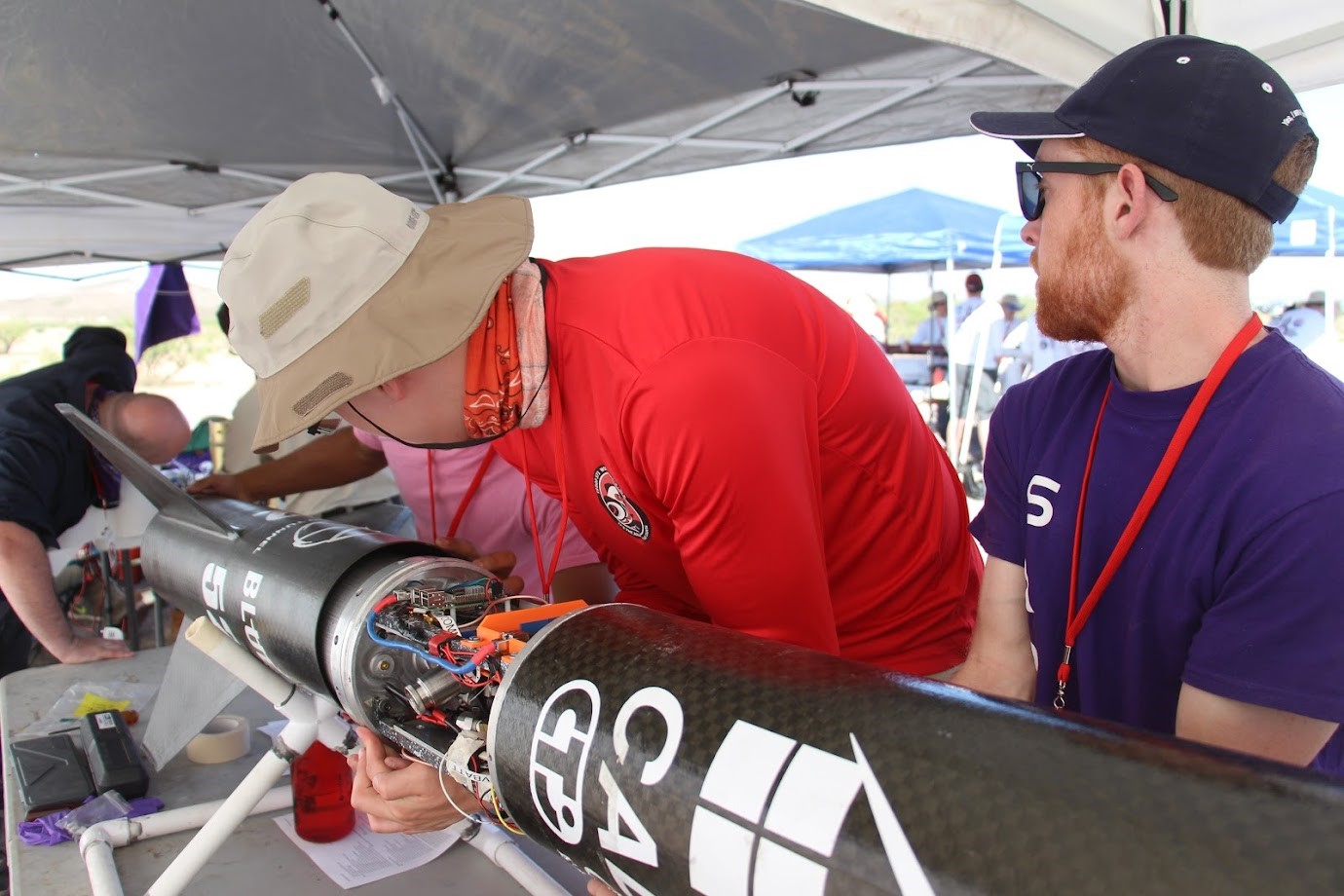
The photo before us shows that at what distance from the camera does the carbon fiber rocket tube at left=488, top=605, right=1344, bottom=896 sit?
1.69 feet

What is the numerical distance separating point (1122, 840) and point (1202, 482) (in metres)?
0.60

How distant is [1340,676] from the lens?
2.97 ft

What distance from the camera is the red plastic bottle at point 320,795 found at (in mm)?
1562

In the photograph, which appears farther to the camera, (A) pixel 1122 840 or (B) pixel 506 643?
(B) pixel 506 643

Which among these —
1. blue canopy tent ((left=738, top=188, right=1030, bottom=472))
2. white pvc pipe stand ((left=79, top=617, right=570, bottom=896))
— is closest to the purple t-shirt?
→ white pvc pipe stand ((left=79, top=617, right=570, bottom=896))

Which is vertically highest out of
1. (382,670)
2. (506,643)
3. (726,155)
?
(726,155)

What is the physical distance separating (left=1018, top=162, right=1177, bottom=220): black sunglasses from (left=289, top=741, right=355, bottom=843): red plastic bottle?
136 centimetres

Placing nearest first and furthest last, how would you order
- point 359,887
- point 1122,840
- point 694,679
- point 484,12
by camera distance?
point 1122,840 → point 694,679 → point 359,887 → point 484,12

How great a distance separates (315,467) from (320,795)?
115 cm

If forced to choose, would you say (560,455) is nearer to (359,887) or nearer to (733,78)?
(359,887)

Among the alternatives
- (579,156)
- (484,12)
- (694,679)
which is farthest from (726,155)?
(694,679)

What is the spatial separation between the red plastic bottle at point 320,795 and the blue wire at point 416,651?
18.3 inches

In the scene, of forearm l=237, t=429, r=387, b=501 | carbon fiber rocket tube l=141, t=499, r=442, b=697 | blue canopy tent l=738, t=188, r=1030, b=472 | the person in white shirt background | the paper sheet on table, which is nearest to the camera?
carbon fiber rocket tube l=141, t=499, r=442, b=697

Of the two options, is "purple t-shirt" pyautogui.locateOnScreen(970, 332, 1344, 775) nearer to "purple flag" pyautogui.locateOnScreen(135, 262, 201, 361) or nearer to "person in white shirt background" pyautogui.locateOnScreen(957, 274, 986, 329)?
"purple flag" pyautogui.locateOnScreen(135, 262, 201, 361)
